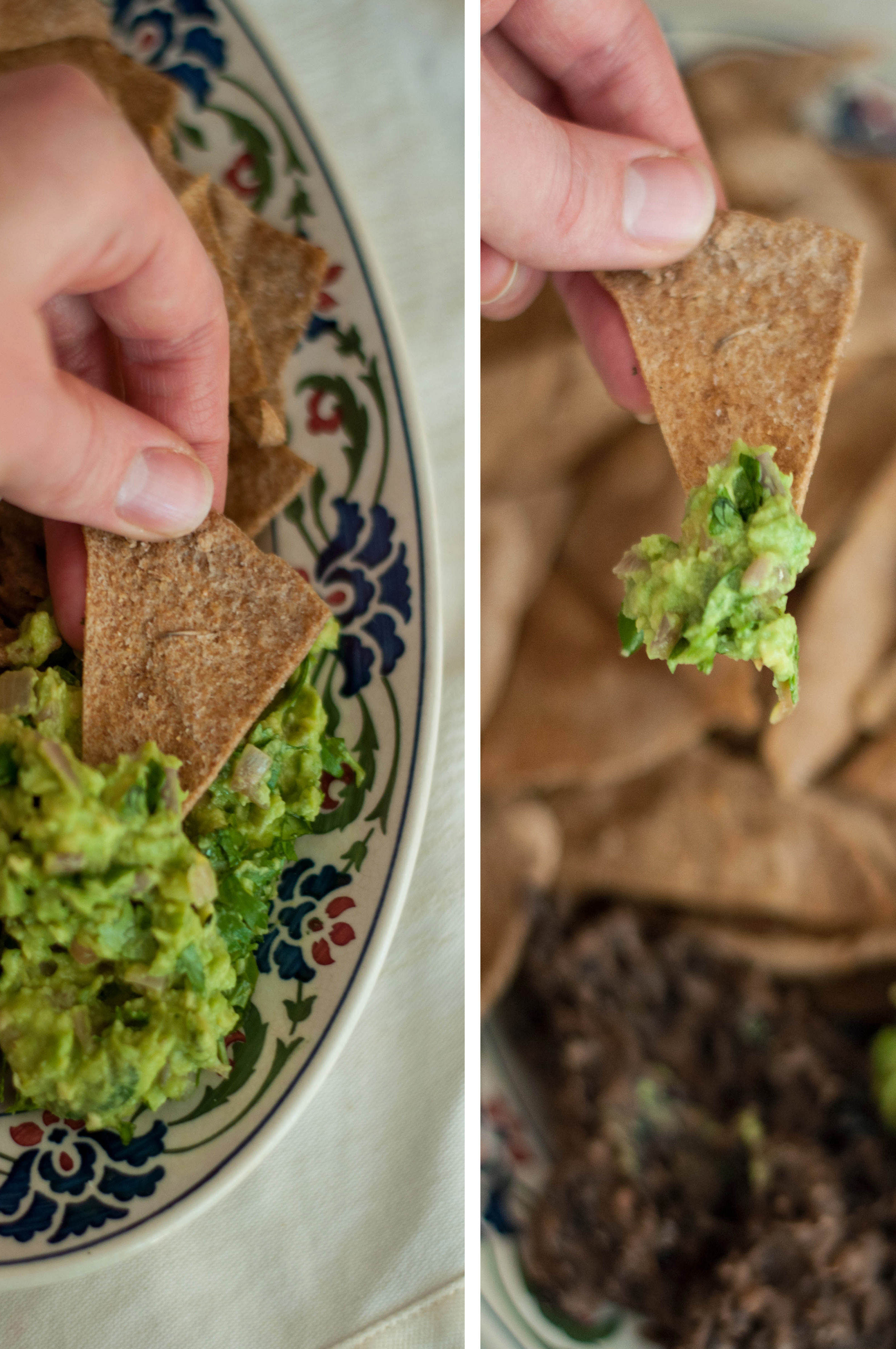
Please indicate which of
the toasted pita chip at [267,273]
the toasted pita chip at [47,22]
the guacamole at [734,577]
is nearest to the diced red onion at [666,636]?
the guacamole at [734,577]

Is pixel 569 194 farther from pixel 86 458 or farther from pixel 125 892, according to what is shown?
pixel 125 892

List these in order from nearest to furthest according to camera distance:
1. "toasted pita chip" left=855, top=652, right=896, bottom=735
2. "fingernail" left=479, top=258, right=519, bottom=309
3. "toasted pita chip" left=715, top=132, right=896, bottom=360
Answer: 1. "fingernail" left=479, top=258, right=519, bottom=309
2. "toasted pita chip" left=715, top=132, right=896, bottom=360
3. "toasted pita chip" left=855, top=652, right=896, bottom=735

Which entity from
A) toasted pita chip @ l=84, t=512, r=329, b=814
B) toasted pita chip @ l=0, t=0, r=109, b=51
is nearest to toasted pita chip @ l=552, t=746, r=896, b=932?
toasted pita chip @ l=84, t=512, r=329, b=814

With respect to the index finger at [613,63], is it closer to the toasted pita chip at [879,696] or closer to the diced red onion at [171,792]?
the toasted pita chip at [879,696]

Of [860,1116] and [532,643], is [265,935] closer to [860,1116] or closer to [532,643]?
[532,643]

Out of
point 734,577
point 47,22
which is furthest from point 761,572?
point 47,22

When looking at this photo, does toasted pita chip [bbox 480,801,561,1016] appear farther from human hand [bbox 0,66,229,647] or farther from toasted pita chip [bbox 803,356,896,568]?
human hand [bbox 0,66,229,647]
